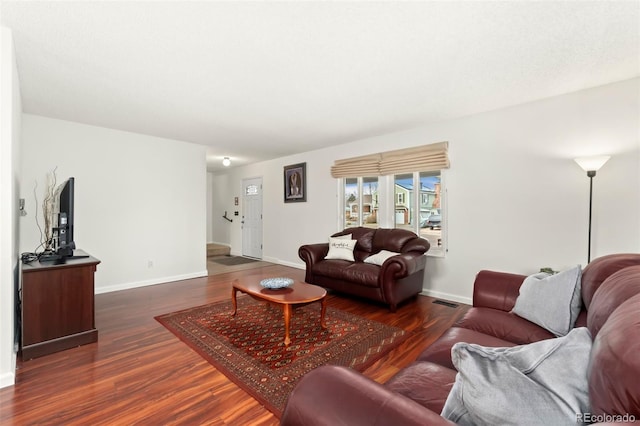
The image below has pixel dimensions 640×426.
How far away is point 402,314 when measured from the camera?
3.34m

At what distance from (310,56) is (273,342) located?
242 cm

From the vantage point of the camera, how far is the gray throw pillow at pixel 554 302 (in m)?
1.70

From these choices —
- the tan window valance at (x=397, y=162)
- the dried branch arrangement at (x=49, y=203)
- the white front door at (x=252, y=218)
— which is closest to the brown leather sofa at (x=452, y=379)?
the tan window valance at (x=397, y=162)

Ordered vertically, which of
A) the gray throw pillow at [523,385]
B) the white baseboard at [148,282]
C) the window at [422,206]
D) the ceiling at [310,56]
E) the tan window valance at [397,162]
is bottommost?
the white baseboard at [148,282]

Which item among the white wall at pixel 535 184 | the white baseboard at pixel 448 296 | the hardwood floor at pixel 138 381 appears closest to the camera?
the hardwood floor at pixel 138 381

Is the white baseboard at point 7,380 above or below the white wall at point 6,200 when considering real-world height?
below

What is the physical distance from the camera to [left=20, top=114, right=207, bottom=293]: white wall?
3758mm

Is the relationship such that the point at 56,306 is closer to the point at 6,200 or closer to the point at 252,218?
the point at 6,200

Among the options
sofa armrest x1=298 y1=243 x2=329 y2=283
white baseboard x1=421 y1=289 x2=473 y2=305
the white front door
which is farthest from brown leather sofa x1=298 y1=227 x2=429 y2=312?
the white front door

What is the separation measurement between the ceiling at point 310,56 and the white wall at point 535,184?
274mm

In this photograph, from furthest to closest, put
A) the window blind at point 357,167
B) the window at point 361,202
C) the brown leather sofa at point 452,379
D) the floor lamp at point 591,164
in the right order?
the window at point 361,202
the window blind at point 357,167
the floor lamp at point 591,164
the brown leather sofa at point 452,379

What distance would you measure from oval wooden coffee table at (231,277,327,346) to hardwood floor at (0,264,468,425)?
67cm

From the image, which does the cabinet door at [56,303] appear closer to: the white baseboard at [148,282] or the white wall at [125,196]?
the white wall at [125,196]

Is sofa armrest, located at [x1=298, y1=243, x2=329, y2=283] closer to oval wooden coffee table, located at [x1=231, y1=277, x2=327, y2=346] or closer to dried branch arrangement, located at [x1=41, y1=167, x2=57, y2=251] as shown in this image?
oval wooden coffee table, located at [x1=231, y1=277, x2=327, y2=346]
